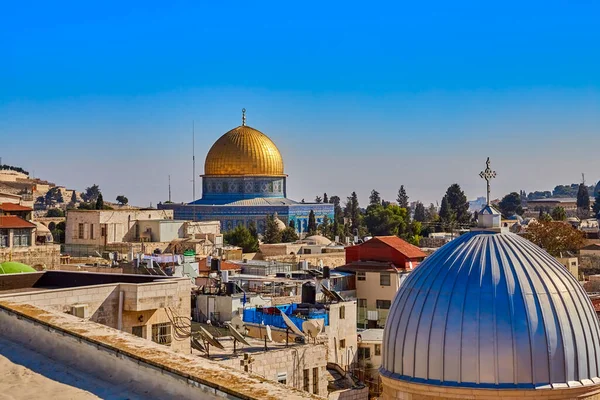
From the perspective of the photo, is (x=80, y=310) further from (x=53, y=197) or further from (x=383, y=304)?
(x=53, y=197)

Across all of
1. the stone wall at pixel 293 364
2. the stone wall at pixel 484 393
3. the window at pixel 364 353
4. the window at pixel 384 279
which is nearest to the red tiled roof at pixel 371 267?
the window at pixel 384 279

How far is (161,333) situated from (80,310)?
1.76 meters

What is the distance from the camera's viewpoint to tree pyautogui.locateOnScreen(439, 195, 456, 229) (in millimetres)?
65750

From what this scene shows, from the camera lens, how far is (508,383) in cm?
1037

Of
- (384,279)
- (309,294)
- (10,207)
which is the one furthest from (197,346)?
(10,207)

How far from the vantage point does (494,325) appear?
411 inches

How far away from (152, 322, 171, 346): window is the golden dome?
51.8 meters

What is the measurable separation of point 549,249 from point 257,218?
838 inches

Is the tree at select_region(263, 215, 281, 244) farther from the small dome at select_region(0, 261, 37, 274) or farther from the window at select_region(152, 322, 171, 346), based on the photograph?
the window at select_region(152, 322, 171, 346)

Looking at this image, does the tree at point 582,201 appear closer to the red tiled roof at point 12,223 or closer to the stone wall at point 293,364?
the red tiled roof at point 12,223

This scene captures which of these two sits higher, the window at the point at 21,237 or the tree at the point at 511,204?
the tree at the point at 511,204

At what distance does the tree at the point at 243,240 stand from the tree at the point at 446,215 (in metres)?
18.5

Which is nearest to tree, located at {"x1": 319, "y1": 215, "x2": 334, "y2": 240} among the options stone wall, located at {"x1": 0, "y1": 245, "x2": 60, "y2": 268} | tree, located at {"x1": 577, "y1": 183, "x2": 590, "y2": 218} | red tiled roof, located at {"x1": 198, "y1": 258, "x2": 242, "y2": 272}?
red tiled roof, located at {"x1": 198, "y1": 258, "x2": 242, "y2": 272}

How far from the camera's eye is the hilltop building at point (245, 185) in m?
61.3
